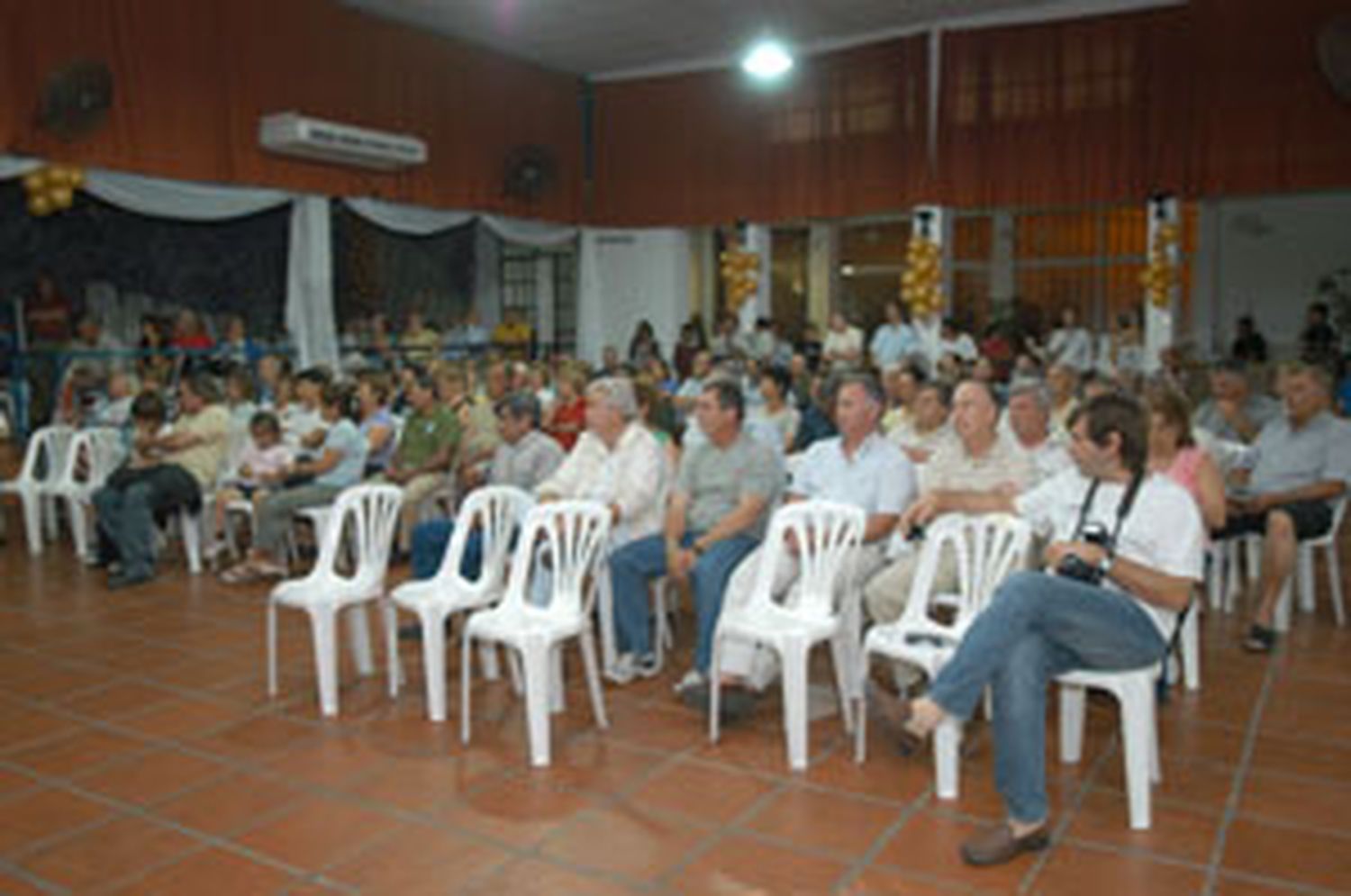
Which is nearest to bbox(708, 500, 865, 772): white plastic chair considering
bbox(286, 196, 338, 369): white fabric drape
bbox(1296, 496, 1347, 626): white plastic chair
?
bbox(1296, 496, 1347, 626): white plastic chair

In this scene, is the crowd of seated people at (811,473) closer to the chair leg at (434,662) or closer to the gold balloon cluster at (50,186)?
the chair leg at (434,662)

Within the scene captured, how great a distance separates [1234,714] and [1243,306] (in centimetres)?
960

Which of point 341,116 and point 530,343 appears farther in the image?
point 530,343

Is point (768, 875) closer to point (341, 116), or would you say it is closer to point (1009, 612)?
point (1009, 612)

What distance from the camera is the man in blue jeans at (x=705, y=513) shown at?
146 inches

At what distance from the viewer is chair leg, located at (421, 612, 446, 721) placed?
11.3 ft

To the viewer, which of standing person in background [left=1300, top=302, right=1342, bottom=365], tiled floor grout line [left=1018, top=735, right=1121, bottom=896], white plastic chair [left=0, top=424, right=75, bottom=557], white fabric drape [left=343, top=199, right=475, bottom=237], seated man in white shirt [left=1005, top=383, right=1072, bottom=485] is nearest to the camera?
tiled floor grout line [left=1018, top=735, right=1121, bottom=896]

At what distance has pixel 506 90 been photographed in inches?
446

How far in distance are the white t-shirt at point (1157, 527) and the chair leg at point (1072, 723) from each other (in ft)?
1.17

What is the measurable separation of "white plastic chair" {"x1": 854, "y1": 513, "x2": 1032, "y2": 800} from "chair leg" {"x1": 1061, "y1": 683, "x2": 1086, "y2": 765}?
324 millimetres

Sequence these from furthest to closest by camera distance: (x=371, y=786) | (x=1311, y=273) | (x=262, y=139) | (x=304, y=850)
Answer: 1. (x=1311, y=273)
2. (x=262, y=139)
3. (x=371, y=786)
4. (x=304, y=850)

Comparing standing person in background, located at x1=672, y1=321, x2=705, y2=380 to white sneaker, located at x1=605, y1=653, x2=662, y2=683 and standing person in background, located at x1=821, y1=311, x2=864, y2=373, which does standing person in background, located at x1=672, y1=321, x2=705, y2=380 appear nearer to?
standing person in background, located at x1=821, y1=311, x2=864, y2=373

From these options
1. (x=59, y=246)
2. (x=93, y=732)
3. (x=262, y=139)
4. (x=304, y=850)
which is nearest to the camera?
(x=304, y=850)

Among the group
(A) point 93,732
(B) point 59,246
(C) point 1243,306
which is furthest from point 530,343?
(A) point 93,732
